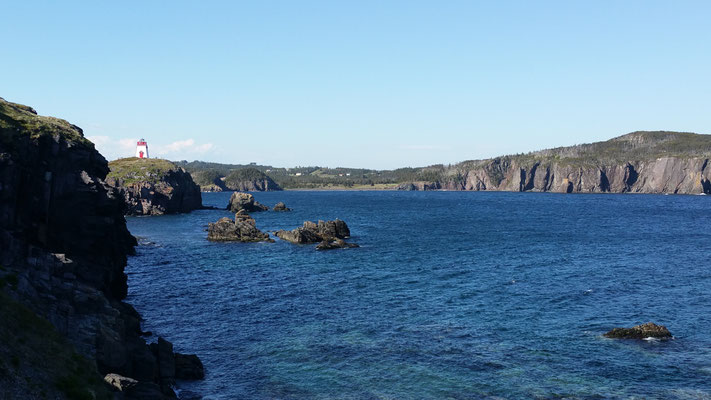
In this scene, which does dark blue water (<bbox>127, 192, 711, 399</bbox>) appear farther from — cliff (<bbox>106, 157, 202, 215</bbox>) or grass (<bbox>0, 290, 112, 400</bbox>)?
cliff (<bbox>106, 157, 202, 215</bbox>)

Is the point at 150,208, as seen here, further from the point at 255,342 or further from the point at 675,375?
the point at 675,375

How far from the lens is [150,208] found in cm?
17838

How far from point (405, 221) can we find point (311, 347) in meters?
122

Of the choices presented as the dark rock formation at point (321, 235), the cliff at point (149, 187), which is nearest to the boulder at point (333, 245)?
the dark rock formation at point (321, 235)

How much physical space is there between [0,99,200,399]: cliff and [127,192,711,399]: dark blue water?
670 centimetres

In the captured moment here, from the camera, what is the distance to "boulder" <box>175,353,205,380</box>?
39000 mm

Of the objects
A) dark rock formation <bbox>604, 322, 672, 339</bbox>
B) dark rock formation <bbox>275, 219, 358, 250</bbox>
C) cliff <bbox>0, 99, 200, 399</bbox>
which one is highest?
cliff <bbox>0, 99, 200, 399</bbox>

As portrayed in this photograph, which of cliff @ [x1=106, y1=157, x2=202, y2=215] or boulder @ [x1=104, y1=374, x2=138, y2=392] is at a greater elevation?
cliff @ [x1=106, y1=157, x2=202, y2=215]

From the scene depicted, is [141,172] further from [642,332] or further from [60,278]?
[642,332]

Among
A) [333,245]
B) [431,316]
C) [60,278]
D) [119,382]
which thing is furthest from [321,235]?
[119,382]

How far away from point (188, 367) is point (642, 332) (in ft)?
130

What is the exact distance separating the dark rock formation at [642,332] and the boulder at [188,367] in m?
35.9

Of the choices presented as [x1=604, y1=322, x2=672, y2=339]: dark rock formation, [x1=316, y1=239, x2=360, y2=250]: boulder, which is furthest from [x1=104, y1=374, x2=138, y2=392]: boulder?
[x1=316, y1=239, x2=360, y2=250]: boulder

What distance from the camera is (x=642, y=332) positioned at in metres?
47.2
